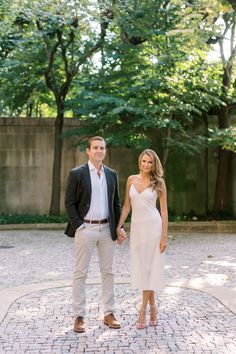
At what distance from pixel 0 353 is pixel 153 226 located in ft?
5.79

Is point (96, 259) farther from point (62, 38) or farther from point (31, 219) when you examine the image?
point (62, 38)

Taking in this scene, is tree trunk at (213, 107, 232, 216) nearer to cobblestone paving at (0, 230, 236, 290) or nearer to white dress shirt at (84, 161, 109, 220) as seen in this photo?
cobblestone paving at (0, 230, 236, 290)

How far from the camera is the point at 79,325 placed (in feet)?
15.8

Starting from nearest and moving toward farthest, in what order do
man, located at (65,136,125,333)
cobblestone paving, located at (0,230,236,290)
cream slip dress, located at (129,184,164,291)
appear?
man, located at (65,136,125,333), cream slip dress, located at (129,184,164,291), cobblestone paving, located at (0,230,236,290)

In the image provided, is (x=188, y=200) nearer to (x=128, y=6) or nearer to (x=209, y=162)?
(x=209, y=162)

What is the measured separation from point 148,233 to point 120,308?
1.16 meters

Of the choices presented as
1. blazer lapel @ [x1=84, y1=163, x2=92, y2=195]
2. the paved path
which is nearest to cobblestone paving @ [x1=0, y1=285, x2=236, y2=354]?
the paved path

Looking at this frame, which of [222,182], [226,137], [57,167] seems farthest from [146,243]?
[222,182]

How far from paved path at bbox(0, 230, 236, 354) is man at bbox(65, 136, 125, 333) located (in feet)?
0.95

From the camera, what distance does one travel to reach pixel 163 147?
45.2 feet

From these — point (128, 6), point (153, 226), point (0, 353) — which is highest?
point (128, 6)

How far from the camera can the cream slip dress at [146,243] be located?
16.4 ft

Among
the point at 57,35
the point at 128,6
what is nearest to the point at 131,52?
the point at 128,6

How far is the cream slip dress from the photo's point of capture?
5.00 m
